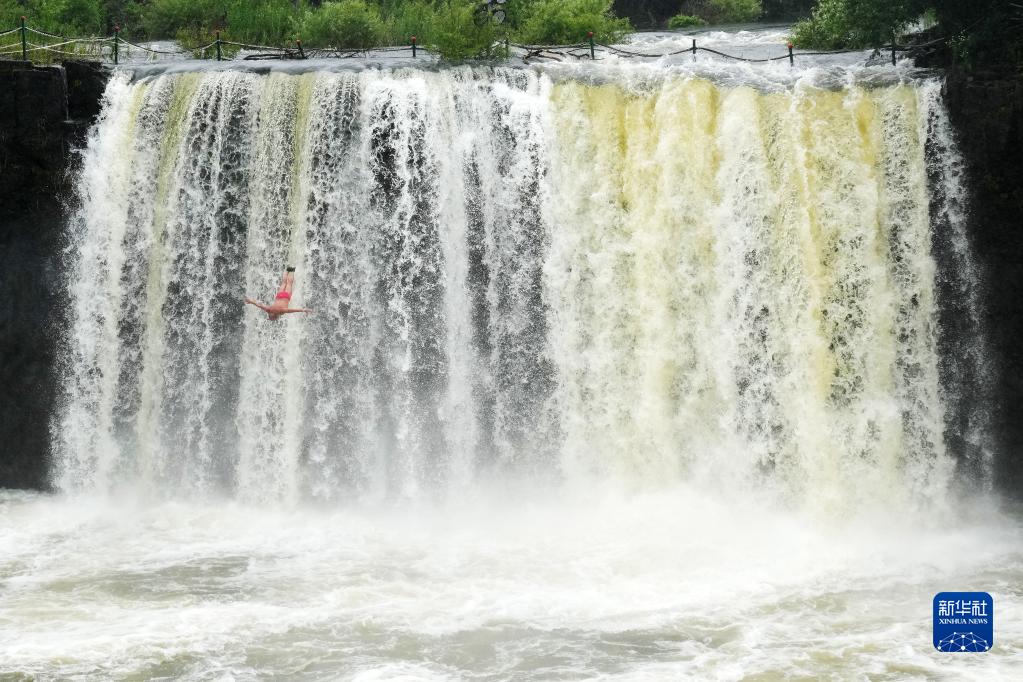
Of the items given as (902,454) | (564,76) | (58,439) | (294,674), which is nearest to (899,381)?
(902,454)

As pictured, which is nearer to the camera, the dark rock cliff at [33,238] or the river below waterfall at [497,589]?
the river below waterfall at [497,589]

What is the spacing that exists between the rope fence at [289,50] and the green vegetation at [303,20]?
1.81 feet

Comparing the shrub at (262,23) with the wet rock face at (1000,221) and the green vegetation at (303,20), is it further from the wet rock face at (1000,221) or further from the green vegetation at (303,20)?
the wet rock face at (1000,221)

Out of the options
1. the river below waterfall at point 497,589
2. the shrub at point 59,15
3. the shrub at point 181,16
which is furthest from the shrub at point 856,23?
the shrub at point 59,15

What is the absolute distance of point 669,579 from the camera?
612 inches

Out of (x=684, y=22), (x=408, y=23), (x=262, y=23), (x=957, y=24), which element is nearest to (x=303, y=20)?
(x=262, y=23)

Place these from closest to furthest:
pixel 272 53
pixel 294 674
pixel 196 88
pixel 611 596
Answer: pixel 294 674 < pixel 611 596 < pixel 196 88 < pixel 272 53

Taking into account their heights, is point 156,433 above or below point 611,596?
above

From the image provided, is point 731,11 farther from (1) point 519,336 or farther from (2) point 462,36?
(1) point 519,336

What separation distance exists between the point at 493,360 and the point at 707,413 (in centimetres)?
320

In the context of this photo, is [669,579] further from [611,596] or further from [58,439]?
[58,439]

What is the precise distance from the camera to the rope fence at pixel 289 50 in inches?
818

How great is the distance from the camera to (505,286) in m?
18.5

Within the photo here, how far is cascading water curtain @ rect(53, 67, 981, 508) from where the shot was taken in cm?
1748
